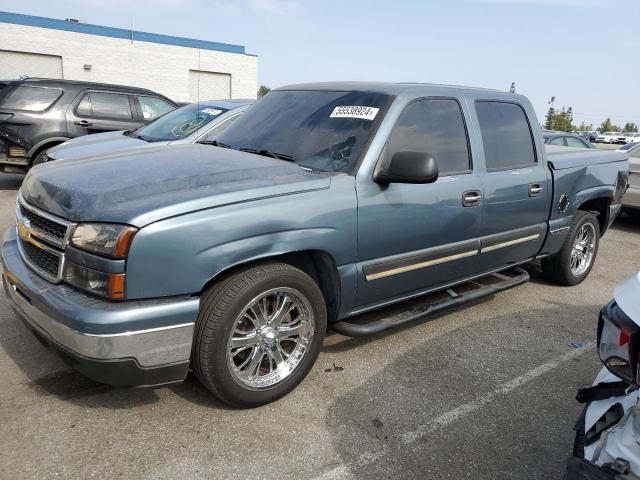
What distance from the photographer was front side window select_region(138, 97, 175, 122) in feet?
31.3

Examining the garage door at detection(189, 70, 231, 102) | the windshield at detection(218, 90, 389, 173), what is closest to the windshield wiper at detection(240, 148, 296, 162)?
the windshield at detection(218, 90, 389, 173)

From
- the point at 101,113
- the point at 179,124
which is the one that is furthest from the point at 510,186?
the point at 101,113

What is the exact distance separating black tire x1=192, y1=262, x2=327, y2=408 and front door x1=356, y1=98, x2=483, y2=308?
52cm

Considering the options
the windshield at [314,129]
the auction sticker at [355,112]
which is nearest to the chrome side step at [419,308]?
the windshield at [314,129]

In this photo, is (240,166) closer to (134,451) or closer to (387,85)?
(387,85)

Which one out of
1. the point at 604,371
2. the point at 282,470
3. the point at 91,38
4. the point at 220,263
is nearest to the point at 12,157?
the point at 220,263

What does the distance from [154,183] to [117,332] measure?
802 millimetres

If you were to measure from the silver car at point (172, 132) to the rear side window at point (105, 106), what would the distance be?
1864mm

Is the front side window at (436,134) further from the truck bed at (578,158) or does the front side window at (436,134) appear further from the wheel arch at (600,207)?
the wheel arch at (600,207)

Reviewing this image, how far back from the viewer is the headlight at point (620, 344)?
1663 mm

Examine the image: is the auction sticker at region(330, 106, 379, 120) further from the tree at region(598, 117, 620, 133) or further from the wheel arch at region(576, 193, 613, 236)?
the tree at region(598, 117, 620, 133)

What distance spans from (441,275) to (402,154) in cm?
112

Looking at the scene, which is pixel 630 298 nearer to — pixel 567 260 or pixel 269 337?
pixel 269 337

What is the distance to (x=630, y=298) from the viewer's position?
1.72 m
